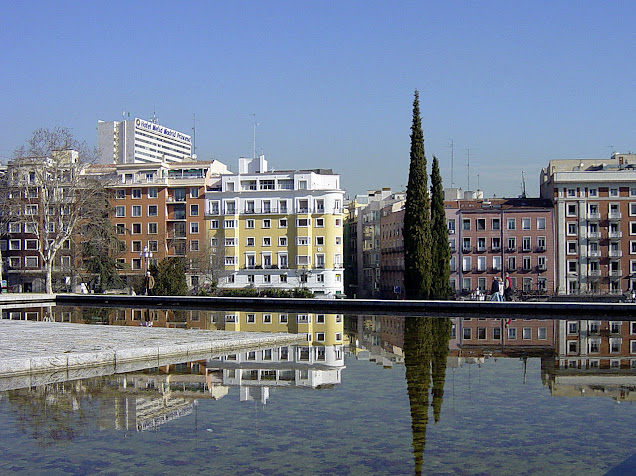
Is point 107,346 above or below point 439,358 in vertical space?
above

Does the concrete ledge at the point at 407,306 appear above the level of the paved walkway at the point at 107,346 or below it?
below

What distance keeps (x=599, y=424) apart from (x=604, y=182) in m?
75.3

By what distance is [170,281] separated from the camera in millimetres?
51156

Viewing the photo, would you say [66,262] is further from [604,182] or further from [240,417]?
[240,417]

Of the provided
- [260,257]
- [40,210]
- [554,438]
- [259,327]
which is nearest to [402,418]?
[554,438]

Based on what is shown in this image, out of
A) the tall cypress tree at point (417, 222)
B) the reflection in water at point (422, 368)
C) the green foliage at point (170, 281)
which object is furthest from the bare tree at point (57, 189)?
the reflection in water at point (422, 368)

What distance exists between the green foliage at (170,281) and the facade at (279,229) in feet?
93.6

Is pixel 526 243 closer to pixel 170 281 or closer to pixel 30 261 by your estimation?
pixel 170 281

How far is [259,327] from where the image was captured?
22.8 meters

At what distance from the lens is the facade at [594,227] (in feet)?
257

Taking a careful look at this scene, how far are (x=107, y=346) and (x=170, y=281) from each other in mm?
37272

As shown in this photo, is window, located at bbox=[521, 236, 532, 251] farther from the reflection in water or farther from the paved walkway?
the paved walkway

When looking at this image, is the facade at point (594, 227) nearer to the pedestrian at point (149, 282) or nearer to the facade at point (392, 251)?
the facade at point (392, 251)

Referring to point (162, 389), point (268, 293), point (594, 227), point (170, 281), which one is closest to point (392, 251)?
point (268, 293)
